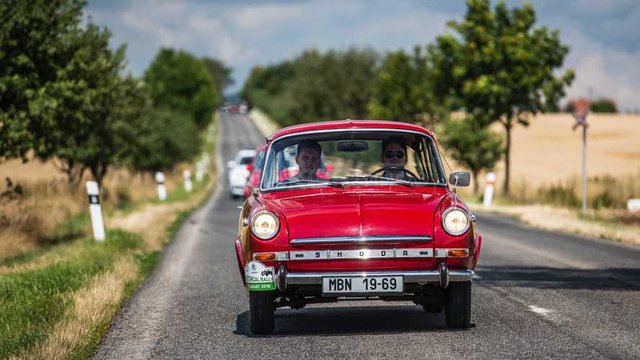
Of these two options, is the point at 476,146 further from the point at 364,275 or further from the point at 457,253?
the point at 364,275

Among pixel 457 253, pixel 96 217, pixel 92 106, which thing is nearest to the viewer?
pixel 457 253

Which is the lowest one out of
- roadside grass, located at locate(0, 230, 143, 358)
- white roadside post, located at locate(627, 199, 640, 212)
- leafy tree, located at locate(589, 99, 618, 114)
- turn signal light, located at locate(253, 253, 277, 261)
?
white roadside post, located at locate(627, 199, 640, 212)

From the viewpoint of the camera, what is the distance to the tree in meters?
32.6

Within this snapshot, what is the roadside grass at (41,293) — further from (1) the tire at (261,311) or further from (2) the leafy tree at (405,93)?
(2) the leafy tree at (405,93)

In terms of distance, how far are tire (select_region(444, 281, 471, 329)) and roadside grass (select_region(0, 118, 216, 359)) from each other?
2.55 metres

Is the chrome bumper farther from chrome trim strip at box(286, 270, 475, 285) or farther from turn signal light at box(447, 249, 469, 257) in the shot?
turn signal light at box(447, 249, 469, 257)

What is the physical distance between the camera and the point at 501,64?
33.1 metres

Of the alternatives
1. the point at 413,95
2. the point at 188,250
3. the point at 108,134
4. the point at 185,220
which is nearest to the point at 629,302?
the point at 188,250

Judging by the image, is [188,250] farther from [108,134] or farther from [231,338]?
A: [108,134]

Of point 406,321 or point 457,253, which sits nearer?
point 457,253

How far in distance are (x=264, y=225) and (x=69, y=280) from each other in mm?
3608

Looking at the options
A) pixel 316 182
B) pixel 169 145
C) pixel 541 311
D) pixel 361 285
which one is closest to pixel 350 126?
pixel 316 182

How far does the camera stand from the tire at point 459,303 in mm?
7184

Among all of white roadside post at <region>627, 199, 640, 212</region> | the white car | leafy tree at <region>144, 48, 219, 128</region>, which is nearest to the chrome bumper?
white roadside post at <region>627, 199, 640, 212</region>
